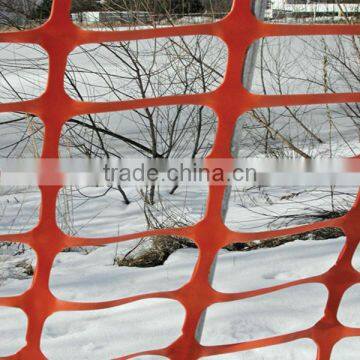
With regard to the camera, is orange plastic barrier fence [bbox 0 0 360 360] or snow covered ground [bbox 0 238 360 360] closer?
orange plastic barrier fence [bbox 0 0 360 360]

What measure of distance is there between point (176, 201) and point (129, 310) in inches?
→ 68.9

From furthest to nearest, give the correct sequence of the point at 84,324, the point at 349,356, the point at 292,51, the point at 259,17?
the point at 292,51
the point at 84,324
the point at 349,356
the point at 259,17

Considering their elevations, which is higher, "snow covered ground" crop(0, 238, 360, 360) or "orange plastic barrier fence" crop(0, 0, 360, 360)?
"orange plastic barrier fence" crop(0, 0, 360, 360)

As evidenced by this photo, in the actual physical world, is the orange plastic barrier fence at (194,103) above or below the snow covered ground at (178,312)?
above

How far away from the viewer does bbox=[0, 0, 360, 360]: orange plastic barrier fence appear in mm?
1178

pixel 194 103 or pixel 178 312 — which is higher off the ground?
pixel 194 103

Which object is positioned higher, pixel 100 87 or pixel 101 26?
pixel 101 26

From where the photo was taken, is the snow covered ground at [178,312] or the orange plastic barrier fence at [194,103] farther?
the snow covered ground at [178,312]

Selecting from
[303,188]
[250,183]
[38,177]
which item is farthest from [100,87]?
[38,177]

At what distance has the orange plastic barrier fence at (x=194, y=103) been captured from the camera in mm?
1178

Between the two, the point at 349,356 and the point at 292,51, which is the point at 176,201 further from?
the point at 349,356

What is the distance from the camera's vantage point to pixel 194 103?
1248 millimetres

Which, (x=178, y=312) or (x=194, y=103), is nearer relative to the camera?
(x=194, y=103)

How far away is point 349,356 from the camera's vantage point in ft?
5.94
